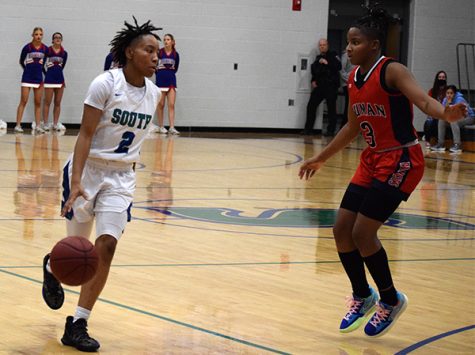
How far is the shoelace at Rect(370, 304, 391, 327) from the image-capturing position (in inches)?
202

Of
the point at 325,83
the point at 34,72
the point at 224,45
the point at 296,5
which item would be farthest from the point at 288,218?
the point at 296,5

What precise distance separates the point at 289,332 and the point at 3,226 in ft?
11.9

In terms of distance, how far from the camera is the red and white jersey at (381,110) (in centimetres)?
507

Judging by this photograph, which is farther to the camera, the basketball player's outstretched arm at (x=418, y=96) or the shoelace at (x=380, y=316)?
the shoelace at (x=380, y=316)

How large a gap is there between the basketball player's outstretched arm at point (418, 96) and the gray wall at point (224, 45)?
15809mm

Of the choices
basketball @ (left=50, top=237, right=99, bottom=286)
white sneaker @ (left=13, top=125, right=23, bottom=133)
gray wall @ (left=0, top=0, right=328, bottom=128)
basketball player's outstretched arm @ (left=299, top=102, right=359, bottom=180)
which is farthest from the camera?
gray wall @ (left=0, top=0, right=328, bottom=128)

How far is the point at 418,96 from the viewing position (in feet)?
15.7

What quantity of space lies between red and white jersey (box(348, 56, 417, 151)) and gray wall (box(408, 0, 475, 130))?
19037mm

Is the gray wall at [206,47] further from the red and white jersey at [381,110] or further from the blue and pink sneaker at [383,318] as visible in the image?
the blue and pink sneaker at [383,318]

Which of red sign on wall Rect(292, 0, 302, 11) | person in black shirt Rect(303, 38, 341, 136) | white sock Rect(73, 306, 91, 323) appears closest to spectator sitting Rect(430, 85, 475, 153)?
person in black shirt Rect(303, 38, 341, 136)

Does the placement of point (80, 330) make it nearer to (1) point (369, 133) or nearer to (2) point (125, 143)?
(2) point (125, 143)

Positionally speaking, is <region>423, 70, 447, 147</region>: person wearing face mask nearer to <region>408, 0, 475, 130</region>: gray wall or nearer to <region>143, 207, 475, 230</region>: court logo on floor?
<region>408, 0, 475, 130</region>: gray wall

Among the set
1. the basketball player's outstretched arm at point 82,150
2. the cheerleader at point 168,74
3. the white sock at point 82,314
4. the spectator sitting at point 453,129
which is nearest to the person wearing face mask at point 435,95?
the spectator sitting at point 453,129

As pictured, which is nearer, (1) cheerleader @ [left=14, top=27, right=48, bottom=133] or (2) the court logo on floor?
(2) the court logo on floor
